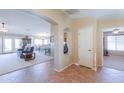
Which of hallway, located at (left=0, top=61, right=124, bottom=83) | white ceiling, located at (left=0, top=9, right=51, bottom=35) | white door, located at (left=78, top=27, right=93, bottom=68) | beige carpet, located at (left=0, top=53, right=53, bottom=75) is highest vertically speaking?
white ceiling, located at (left=0, top=9, right=51, bottom=35)

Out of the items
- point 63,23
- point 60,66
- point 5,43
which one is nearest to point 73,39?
point 63,23

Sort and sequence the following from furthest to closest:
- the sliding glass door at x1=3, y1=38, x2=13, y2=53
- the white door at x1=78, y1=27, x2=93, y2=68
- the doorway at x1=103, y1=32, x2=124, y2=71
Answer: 1. the sliding glass door at x1=3, y1=38, x2=13, y2=53
2. the doorway at x1=103, y1=32, x2=124, y2=71
3. the white door at x1=78, y1=27, x2=93, y2=68

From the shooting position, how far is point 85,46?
5.80 meters

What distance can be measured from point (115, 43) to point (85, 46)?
6.57 m

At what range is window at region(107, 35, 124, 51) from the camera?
10634 mm

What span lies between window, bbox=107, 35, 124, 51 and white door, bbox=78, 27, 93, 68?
20.7 ft

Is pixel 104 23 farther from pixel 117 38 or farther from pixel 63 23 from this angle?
pixel 117 38

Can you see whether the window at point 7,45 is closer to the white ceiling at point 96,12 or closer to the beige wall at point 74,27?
the beige wall at point 74,27

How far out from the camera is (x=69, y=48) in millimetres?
6059

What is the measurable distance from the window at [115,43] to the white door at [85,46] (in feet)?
20.7

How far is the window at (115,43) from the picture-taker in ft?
34.9

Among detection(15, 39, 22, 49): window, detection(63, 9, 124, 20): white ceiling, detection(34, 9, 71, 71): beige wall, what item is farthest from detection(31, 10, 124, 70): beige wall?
detection(15, 39, 22, 49): window

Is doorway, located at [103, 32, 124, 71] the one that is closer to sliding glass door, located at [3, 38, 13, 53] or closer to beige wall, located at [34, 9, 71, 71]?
beige wall, located at [34, 9, 71, 71]

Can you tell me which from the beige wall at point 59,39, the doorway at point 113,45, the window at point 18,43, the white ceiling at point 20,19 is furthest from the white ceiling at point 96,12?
the window at point 18,43
